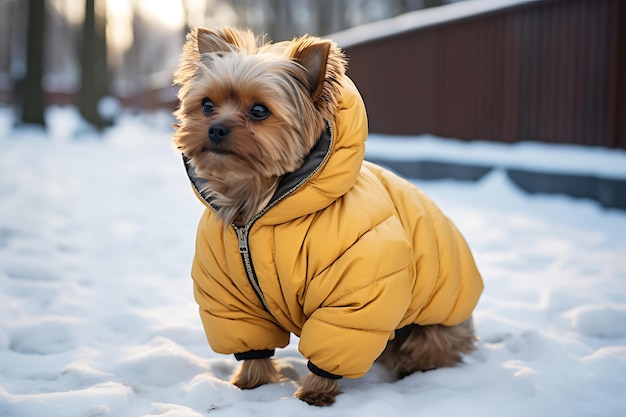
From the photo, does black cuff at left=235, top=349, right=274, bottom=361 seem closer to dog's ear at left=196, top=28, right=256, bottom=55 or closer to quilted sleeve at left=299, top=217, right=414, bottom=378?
quilted sleeve at left=299, top=217, right=414, bottom=378

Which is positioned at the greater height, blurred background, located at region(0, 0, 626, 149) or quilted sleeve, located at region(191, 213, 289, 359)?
blurred background, located at region(0, 0, 626, 149)

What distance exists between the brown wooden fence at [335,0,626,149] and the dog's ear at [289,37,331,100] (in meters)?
5.26

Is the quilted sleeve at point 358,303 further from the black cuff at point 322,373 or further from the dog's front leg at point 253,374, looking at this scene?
the dog's front leg at point 253,374

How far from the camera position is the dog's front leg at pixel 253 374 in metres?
2.96

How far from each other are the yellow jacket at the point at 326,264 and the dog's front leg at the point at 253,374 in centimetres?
5

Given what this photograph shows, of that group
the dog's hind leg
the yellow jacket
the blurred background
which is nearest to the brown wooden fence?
the blurred background

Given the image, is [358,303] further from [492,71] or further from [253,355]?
[492,71]

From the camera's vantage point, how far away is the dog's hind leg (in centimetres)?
315

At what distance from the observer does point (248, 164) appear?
263 centimetres

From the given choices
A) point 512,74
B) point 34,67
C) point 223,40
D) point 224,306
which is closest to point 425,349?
point 224,306

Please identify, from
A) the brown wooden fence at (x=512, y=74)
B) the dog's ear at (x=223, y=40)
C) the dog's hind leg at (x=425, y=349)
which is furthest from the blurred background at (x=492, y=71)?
the dog's hind leg at (x=425, y=349)

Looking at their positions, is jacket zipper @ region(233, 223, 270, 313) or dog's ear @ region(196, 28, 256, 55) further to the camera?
dog's ear @ region(196, 28, 256, 55)

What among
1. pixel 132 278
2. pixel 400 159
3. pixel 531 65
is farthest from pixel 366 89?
pixel 132 278

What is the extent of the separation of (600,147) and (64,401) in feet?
20.9
